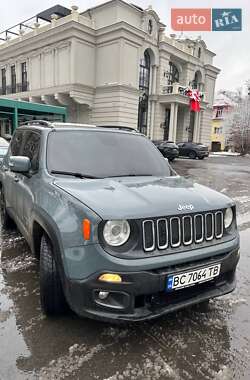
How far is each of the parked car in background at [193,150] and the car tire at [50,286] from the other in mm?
26053

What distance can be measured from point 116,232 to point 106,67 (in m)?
27.9

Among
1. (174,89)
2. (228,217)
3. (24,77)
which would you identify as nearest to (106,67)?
(174,89)

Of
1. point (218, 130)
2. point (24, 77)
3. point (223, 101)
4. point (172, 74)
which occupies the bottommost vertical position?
point (218, 130)

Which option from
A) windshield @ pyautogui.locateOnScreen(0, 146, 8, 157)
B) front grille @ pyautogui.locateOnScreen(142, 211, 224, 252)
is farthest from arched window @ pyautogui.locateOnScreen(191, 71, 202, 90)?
front grille @ pyautogui.locateOnScreen(142, 211, 224, 252)

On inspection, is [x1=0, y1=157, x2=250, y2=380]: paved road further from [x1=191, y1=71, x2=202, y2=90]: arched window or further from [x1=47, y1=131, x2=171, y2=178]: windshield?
[x1=191, y1=71, x2=202, y2=90]: arched window

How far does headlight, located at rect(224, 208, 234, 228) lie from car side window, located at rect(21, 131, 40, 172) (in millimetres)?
2053

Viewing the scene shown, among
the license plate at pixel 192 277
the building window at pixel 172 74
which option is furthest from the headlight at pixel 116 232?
the building window at pixel 172 74

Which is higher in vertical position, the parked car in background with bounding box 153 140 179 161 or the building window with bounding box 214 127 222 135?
the building window with bounding box 214 127 222 135

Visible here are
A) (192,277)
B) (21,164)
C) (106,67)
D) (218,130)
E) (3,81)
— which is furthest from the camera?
(218,130)

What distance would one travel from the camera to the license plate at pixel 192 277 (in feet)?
7.98

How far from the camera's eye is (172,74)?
116 feet

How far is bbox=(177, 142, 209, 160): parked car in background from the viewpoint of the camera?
2770cm

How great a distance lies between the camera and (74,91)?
27.5 m

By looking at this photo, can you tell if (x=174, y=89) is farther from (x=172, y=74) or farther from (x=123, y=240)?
(x=123, y=240)
